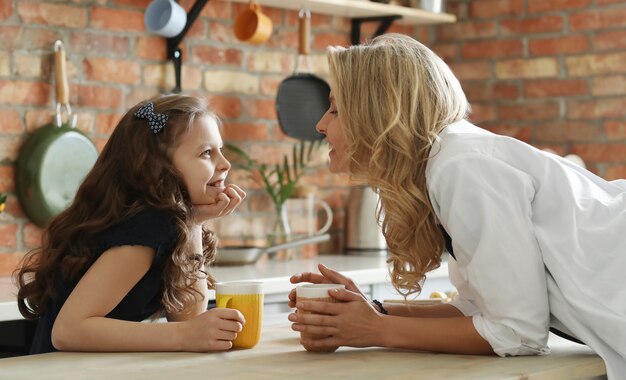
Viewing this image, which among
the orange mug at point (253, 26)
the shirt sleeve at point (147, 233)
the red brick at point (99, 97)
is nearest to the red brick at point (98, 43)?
the red brick at point (99, 97)

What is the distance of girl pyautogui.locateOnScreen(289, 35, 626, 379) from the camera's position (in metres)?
1.49

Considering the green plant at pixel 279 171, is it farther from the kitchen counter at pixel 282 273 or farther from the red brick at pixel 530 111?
the red brick at pixel 530 111

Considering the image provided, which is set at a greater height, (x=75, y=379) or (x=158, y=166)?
(x=158, y=166)

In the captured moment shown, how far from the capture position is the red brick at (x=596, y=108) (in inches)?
146

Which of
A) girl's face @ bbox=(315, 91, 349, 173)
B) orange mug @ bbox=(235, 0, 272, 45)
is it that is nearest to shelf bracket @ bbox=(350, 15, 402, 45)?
orange mug @ bbox=(235, 0, 272, 45)

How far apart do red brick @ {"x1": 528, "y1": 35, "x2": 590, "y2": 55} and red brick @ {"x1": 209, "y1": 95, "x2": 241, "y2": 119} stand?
1197 mm

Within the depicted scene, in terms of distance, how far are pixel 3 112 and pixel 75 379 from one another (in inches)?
67.5

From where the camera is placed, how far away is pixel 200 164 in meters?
1.91

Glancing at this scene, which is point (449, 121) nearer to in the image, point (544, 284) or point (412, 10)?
point (544, 284)

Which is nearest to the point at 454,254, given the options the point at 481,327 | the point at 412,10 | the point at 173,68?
the point at 481,327

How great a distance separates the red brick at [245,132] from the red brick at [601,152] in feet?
3.87

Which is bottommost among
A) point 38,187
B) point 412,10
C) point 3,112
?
point 38,187

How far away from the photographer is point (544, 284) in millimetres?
1500

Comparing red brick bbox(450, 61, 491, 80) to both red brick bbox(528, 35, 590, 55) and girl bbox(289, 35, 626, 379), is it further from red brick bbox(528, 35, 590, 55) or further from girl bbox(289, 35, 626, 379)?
girl bbox(289, 35, 626, 379)
